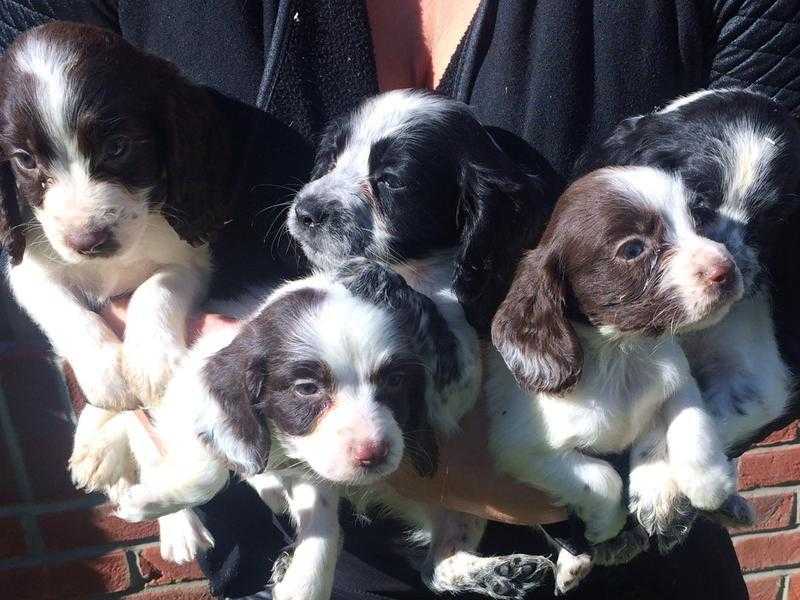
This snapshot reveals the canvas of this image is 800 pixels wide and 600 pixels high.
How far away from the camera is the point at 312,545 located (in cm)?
259

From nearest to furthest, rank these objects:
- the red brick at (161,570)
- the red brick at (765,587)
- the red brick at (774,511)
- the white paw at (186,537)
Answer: the white paw at (186,537) < the red brick at (161,570) < the red brick at (774,511) < the red brick at (765,587)

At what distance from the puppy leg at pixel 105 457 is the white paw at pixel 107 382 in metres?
0.42

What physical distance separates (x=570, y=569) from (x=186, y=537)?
1.39 metres

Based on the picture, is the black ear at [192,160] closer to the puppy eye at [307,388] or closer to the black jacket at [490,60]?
the black jacket at [490,60]

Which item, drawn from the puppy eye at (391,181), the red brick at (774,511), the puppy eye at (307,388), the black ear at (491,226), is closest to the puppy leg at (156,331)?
the puppy eye at (307,388)

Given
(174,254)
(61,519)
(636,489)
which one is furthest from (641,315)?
(61,519)

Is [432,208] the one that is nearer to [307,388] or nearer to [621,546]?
[307,388]

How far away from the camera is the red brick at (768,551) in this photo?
472 centimetres

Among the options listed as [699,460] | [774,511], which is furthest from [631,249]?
[774,511]

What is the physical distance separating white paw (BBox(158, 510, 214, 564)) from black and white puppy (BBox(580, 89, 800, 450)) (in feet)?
5.68

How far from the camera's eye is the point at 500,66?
2561 mm

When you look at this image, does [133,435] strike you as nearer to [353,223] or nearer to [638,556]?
[353,223]

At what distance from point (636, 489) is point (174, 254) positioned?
145 cm

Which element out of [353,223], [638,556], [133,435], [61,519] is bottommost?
[61,519]
